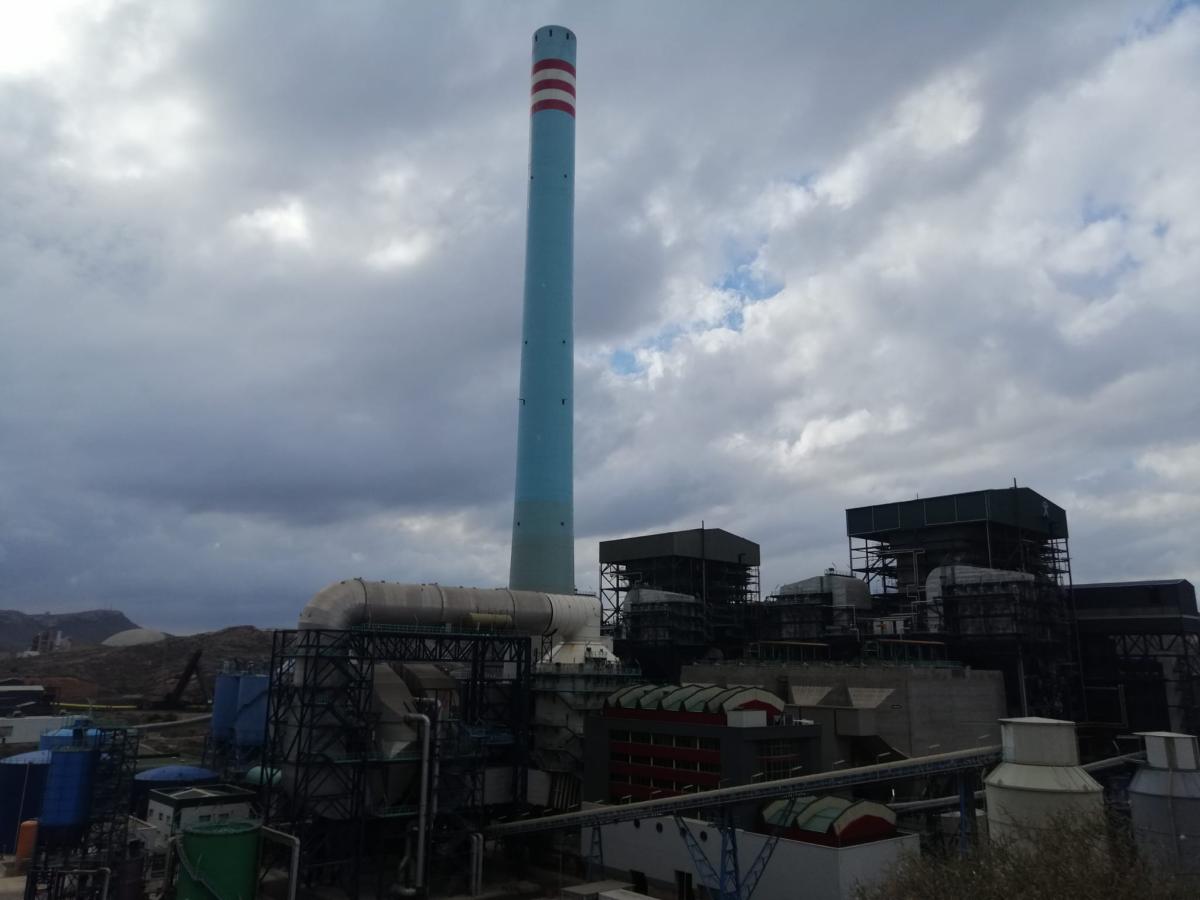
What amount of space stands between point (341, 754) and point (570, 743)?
16.5 meters

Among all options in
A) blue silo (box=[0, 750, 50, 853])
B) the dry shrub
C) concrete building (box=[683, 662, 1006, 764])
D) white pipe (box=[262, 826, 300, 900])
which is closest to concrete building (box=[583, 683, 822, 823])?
concrete building (box=[683, 662, 1006, 764])

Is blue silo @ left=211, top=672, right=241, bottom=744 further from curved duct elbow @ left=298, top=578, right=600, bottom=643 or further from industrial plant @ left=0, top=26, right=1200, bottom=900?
curved duct elbow @ left=298, top=578, right=600, bottom=643

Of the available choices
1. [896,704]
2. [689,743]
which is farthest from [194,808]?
[896,704]

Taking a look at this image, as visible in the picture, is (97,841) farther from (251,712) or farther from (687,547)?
(687,547)

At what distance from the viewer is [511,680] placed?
5391 centimetres

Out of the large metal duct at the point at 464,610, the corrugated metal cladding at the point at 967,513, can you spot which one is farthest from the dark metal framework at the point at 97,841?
the corrugated metal cladding at the point at 967,513

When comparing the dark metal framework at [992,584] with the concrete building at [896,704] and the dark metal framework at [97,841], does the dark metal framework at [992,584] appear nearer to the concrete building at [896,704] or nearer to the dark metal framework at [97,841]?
the concrete building at [896,704]

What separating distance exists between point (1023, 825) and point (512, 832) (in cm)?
2847

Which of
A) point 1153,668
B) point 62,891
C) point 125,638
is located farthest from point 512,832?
point 125,638

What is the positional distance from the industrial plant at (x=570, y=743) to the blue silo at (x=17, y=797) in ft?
0.49

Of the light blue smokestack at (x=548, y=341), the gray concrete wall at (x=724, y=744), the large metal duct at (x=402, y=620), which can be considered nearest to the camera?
the large metal duct at (x=402, y=620)

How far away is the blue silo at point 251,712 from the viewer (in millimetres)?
58456

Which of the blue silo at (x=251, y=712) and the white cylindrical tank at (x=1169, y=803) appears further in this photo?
the blue silo at (x=251, y=712)

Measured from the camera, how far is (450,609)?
52188 millimetres
